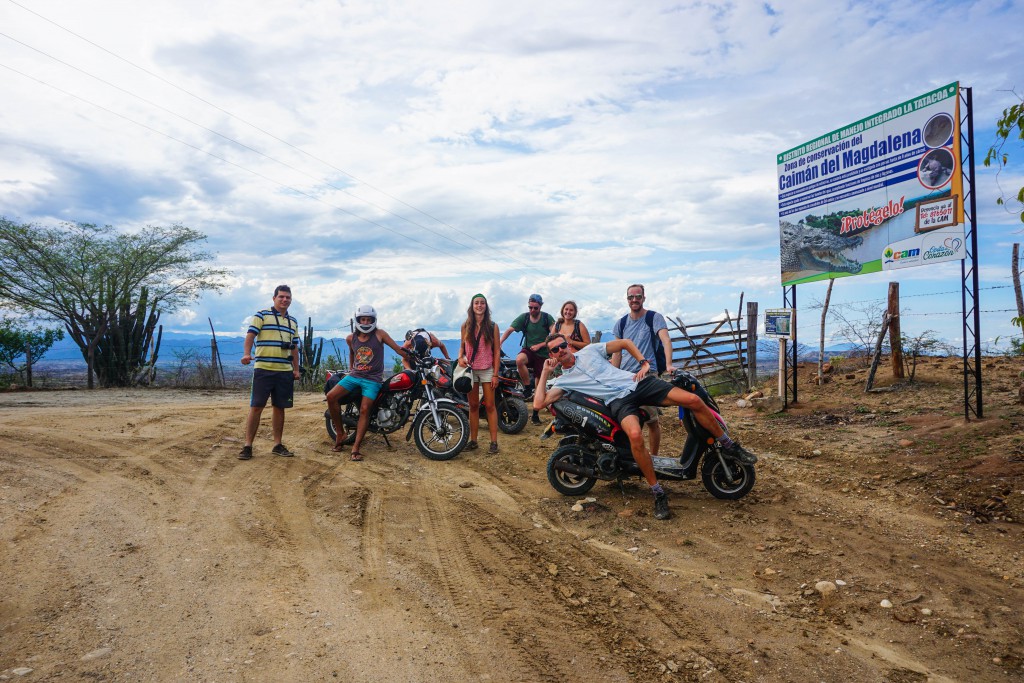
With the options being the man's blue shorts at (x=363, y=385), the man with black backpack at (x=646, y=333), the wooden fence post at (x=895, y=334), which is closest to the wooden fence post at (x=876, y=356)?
the wooden fence post at (x=895, y=334)

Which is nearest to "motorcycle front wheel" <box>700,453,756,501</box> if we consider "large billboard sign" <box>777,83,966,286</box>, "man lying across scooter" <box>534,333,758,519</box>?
"man lying across scooter" <box>534,333,758,519</box>

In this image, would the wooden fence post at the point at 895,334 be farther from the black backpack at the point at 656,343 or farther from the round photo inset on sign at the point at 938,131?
the black backpack at the point at 656,343

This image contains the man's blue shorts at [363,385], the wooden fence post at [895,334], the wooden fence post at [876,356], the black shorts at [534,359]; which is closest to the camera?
the man's blue shorts at [363,385]

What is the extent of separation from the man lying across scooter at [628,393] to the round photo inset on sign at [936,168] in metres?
5.13

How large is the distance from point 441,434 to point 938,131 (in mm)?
7233

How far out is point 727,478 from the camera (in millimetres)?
5938

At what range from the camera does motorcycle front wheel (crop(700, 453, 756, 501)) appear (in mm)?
5871

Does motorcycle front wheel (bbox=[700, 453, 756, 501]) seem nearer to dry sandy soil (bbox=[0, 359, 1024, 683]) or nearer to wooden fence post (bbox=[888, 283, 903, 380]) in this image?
dry sandy soil (bbox=[0, 359, 1024, 683])

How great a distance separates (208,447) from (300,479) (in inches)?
84.7

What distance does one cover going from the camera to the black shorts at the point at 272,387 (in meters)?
7.65

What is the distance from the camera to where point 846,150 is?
32.3 ft

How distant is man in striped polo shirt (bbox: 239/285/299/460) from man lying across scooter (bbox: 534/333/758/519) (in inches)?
132

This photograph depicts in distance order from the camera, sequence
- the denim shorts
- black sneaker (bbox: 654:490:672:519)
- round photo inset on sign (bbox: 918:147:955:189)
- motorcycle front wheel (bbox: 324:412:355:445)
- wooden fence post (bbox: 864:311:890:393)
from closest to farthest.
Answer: black sneaker (bbox: 654:490:672:519) < the denim shorts < round photo inset on sign (bbox: 918:147:955:189) < motorcycle front wheel (bbox: 324:412:355:445) < wooden fence post (bbox: 864:311:890:393)

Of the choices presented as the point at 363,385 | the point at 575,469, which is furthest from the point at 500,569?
the point at 363,385
